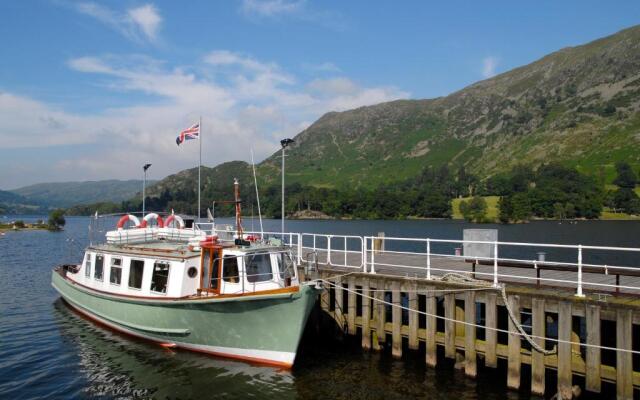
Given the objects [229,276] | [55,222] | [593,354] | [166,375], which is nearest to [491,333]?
[593,354]

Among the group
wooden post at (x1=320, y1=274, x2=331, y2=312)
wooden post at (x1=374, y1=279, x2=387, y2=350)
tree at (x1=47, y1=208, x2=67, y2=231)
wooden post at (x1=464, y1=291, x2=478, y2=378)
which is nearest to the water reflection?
wooden post at (x1=374, y1=279, x2=387, y2=350)

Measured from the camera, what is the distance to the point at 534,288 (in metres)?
15.9

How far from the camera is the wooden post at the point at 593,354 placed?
13.5m

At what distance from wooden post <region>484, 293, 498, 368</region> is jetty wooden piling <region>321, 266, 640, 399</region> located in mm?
30

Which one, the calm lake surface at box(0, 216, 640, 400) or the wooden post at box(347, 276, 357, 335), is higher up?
the wooden post at box(347, 276, 357, 335)

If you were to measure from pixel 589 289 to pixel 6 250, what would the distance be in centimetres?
7086

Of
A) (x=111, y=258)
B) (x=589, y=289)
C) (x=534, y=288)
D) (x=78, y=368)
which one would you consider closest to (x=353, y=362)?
(x=534, y=288)

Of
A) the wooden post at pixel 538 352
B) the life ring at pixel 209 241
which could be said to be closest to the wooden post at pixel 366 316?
the life ring at pixel 209 241

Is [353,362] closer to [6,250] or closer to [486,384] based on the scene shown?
[486,384]

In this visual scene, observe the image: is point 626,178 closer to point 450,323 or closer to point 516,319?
point 450,323

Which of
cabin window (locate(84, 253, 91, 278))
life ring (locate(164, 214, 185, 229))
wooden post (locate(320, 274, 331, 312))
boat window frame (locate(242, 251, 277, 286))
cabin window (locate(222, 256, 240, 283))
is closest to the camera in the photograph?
boat window frame (locate(242, 251, 277, 286))

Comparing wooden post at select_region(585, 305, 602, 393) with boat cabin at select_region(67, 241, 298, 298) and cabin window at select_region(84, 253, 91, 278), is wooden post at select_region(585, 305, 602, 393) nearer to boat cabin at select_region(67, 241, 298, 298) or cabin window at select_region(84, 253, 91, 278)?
boat cabin at select_region(67, 241, 298, 298)

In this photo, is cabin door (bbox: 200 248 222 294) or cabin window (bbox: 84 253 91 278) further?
cabin window (bbox: 84 253 91 278)

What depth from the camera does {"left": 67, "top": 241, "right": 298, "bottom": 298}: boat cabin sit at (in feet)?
60.1
